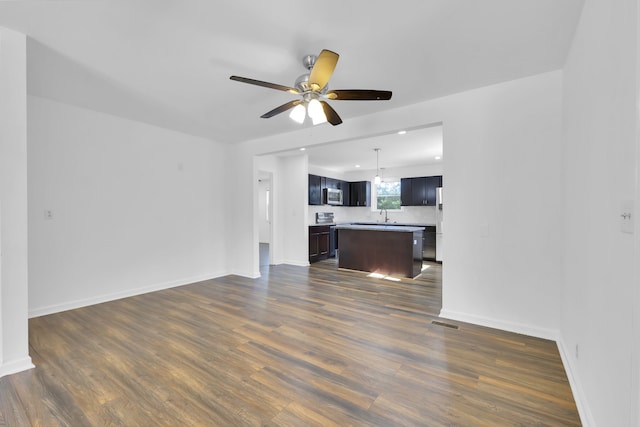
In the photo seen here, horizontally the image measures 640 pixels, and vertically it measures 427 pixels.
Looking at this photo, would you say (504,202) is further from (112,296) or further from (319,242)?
(112,296)

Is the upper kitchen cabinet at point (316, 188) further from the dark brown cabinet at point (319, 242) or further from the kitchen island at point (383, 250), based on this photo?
the kitchen island at point (383, 250)

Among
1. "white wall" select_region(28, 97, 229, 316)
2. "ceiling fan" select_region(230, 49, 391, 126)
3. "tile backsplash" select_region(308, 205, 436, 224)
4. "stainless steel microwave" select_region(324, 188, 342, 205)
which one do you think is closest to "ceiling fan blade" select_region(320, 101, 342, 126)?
"ceiling fan" select_region(230, 49, 391, 126)

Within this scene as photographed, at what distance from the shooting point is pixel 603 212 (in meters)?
1.40

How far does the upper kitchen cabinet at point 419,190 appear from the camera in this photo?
7.34 metres

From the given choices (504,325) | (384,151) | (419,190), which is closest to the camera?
(504,325)

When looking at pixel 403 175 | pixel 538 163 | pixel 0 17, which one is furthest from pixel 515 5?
pixel 403 175

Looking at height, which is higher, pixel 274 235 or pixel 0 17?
pixel 0 17

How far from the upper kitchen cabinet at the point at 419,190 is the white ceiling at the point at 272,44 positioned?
4465 millimetres

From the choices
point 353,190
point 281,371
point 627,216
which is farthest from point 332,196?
point 627,216

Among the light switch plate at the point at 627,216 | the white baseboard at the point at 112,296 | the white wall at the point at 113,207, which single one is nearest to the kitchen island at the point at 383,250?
the white wall at the point at 113,207

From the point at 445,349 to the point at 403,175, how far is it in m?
6.22

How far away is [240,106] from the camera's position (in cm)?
358

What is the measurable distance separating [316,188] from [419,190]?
2.75 m

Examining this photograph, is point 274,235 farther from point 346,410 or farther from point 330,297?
point 346,410
